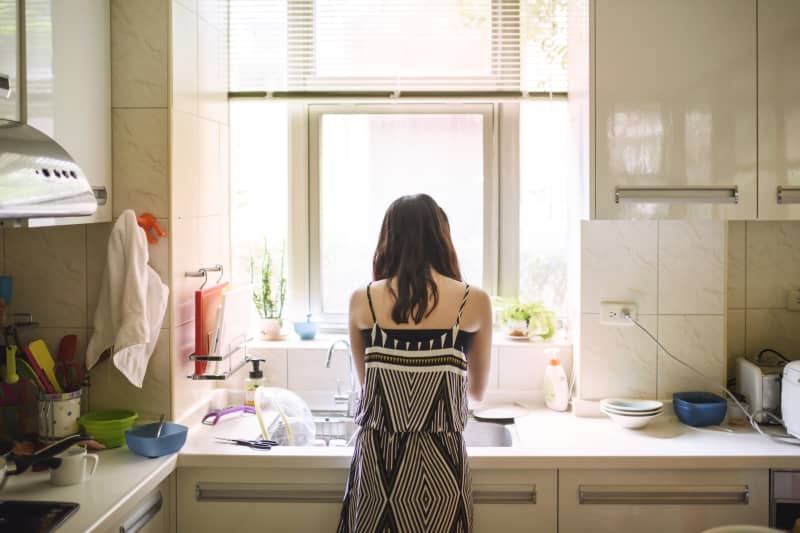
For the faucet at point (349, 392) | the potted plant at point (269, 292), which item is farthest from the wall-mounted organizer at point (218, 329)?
the faucet at point (349, 392)

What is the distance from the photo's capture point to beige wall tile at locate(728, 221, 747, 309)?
9.66ft

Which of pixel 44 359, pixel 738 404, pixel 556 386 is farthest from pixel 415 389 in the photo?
pixel 738 404

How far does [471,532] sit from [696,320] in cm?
111

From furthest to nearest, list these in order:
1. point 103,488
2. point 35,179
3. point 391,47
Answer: point 391,47, point 103,488, point 35,179

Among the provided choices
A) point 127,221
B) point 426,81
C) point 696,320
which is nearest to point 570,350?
point 696,320

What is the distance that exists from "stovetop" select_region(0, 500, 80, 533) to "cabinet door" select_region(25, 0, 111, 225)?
2.09ft

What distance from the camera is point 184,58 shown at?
105 inches

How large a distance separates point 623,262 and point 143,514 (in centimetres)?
168

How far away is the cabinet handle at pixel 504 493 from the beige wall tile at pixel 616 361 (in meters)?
0.56

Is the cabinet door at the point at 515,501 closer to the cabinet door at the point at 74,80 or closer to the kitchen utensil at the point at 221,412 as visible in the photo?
the kitchen utensil at the point at 221,412

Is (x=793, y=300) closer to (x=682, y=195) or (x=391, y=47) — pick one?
(x=682, y=195)

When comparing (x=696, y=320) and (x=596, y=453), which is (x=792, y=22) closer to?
(x=696, y=320)

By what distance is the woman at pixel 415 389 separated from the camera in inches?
88.6

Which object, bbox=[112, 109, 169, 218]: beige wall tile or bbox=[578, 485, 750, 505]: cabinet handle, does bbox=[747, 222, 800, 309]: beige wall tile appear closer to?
bbox=[578, 485, 750, 505]: cabinet handle
